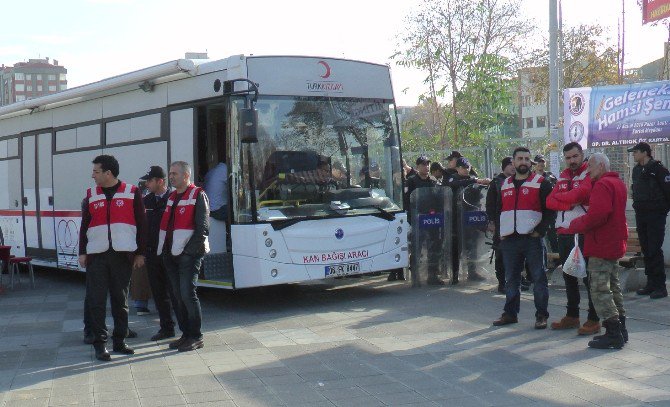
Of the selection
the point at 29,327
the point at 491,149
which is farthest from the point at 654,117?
the point at 29,327

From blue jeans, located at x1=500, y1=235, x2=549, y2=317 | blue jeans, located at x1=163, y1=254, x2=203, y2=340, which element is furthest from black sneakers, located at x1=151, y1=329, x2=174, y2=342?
blue jeans, located at x1=500, y1=235, x2=549, y2=317

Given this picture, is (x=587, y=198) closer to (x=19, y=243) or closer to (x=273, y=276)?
(x=273, y=276)

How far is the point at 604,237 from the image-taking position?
8.22m

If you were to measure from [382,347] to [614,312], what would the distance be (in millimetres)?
2187

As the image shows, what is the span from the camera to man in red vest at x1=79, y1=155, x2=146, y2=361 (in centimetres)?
855

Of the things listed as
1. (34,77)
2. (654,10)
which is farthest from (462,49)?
(34,77)

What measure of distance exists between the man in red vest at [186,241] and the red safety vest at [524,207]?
3.16 meters

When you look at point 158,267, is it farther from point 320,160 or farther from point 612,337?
point 612,337

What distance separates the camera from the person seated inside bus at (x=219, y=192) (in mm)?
11203

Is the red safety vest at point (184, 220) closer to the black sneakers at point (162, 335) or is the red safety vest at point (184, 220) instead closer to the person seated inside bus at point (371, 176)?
the black sneakers at point (162, 335)

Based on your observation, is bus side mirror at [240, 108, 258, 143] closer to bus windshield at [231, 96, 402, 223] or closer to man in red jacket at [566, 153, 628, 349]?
bus windshield at [231, 96, 402, 223]

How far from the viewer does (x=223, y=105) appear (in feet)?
36.7

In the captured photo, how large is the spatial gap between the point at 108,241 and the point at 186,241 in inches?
29.0

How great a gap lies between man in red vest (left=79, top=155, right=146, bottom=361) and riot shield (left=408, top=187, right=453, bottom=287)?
17.0 ft
